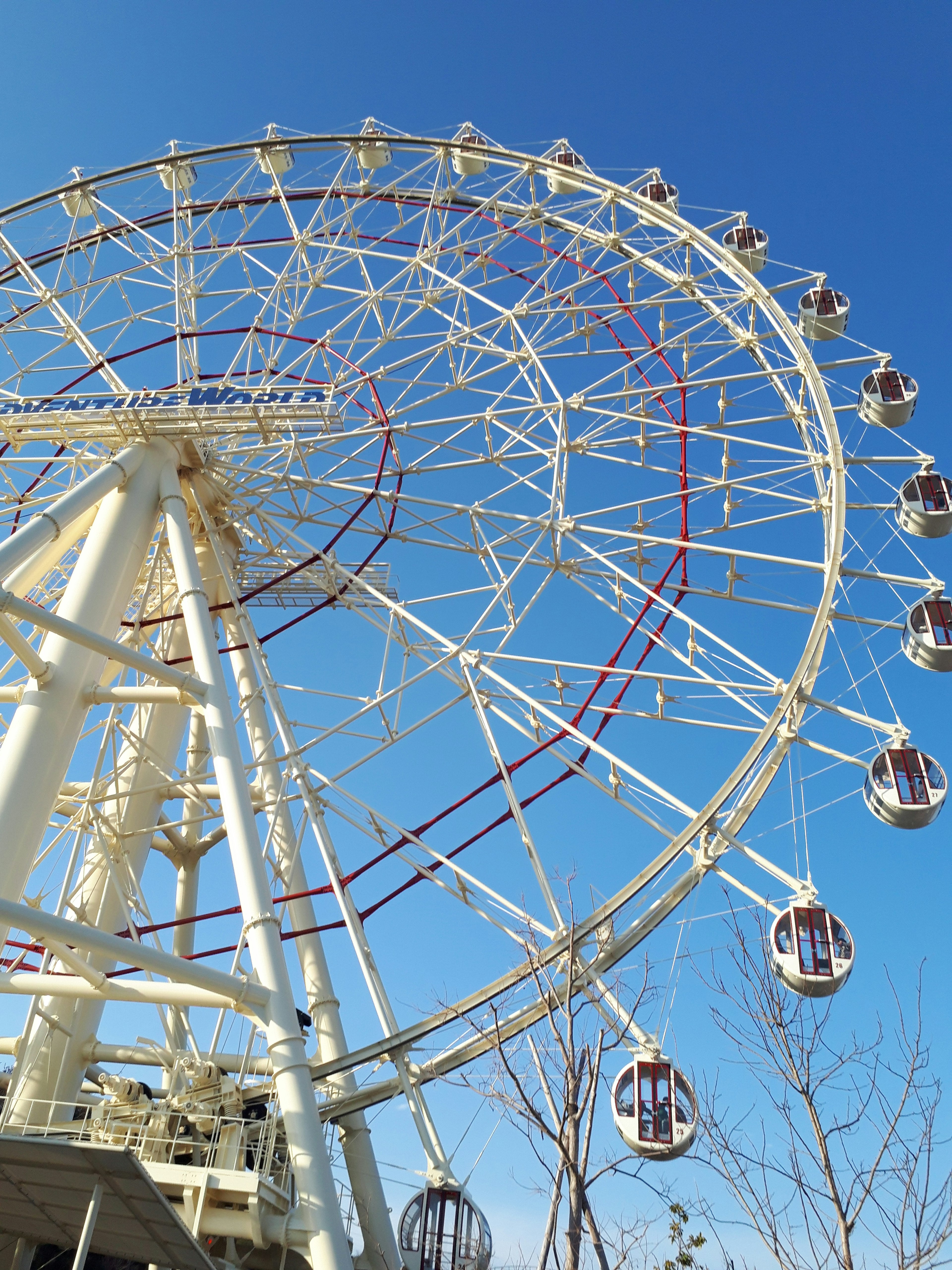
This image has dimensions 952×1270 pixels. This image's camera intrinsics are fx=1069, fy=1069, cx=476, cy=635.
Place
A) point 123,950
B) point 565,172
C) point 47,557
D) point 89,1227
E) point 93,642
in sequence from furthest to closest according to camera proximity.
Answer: point 565,172, point 47,557, point 93,642, point 123,950, point 89,1227

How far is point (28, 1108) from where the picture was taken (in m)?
13.5

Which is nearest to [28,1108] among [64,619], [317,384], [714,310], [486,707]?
[64,619]

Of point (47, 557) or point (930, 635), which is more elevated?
point (930, 635)

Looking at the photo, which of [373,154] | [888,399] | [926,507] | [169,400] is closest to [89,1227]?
[169,400]

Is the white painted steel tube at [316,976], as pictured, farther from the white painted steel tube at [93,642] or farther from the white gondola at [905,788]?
the white gondola at [905,788]

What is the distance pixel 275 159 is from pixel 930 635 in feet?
47.9

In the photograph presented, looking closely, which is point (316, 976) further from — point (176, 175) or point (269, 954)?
point (176, 175)

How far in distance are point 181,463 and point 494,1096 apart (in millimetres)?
10967

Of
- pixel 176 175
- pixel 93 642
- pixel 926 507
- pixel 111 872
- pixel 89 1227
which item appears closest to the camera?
pixel 89 1227

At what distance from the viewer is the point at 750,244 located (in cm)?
2012

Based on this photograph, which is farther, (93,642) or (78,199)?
(78,199)

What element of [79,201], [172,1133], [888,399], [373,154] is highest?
[373,154]

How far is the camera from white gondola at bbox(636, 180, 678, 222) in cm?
1998

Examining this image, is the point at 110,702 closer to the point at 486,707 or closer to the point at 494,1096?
the point at 486,707
